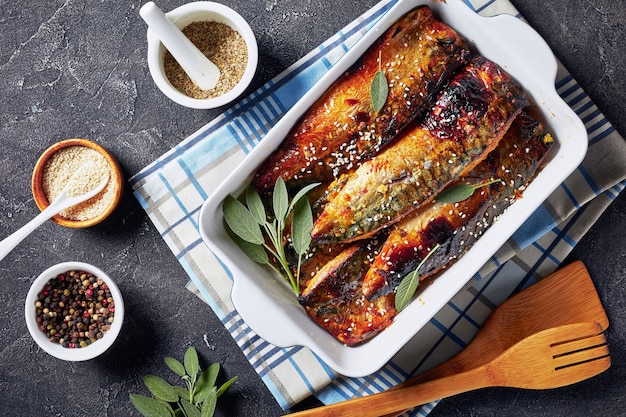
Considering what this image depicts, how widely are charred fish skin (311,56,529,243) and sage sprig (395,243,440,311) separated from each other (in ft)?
0.48

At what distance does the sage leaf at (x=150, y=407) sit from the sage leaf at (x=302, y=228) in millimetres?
719

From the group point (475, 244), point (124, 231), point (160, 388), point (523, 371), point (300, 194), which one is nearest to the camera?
point (300, 194)

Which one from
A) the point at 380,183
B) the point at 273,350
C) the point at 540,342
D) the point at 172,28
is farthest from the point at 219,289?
the point at 540,342

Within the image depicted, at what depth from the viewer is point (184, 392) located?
204 cm

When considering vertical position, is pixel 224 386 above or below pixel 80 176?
below

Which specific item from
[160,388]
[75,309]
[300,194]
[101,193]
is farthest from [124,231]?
[300,194]

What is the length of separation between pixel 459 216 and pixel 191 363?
96 centimetres

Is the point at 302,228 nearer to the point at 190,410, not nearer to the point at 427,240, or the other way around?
the point at 427,240

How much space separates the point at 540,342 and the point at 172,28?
4.63 ft

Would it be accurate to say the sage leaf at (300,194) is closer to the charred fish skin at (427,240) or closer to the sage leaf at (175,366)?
the charred fish skin at (427,240)

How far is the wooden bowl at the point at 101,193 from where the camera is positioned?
1.99 metres

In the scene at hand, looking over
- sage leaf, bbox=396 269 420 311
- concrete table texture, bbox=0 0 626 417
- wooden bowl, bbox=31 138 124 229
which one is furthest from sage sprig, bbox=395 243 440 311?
wooden bowl, bbox=31 138 124 229

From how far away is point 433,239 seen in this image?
1759 mm

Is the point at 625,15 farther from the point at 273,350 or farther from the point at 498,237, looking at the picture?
the point at 273,350
